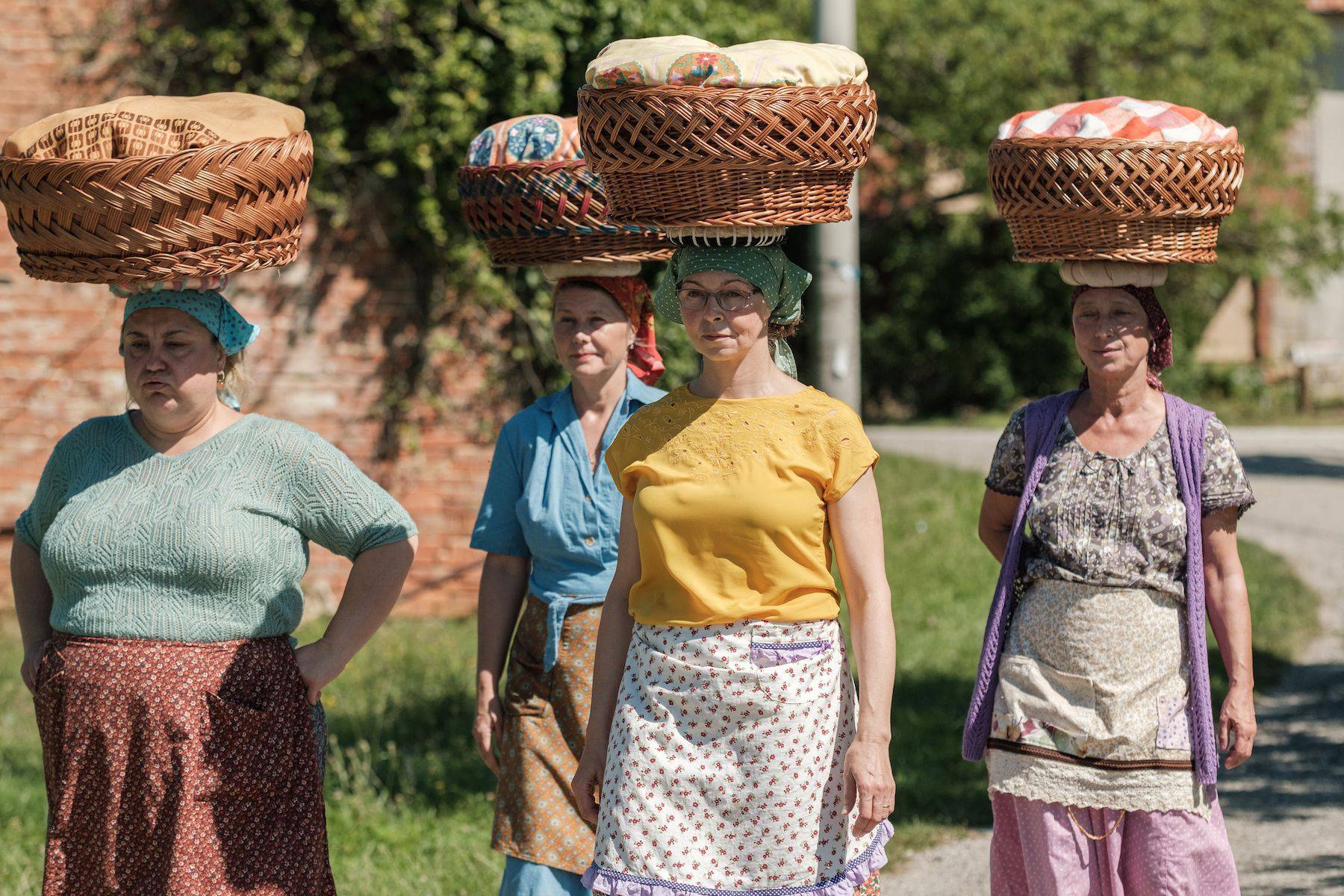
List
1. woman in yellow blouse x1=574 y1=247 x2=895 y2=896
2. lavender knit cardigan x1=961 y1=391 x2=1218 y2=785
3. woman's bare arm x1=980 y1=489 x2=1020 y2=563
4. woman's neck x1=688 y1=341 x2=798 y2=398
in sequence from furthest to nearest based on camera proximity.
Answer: woman's bare arm x1=980 y1=489 x2=1020 y2=563
lavender knit cardigan x1=961 y1=391 x2=1218 y2=785
woman's neck x1=688 y1=341 x2=798 y2=398
woman in yellow blouse x1=574 y1=247 x2=895 y2=896

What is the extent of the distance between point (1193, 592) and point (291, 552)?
205cm

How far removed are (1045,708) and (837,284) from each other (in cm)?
271

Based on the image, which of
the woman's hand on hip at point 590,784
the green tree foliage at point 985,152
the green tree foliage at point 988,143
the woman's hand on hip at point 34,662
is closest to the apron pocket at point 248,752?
the woman's hand on hip at point 34,662

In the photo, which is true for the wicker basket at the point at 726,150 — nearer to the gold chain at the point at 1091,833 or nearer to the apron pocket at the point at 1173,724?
the apron pocket at the point at 1173,724

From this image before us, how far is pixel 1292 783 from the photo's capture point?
618 centimetres

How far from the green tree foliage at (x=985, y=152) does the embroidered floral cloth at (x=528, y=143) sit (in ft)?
53.3

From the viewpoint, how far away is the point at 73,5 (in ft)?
25.8

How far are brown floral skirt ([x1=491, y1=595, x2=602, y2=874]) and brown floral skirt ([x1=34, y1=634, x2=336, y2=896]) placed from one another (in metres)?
0.58

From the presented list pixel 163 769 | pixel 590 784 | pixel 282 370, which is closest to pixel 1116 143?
pixel 590 784

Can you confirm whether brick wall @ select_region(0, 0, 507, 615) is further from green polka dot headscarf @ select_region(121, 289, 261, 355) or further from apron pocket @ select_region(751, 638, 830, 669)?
apron pocket @ select_region(751, 638, 830, 669)

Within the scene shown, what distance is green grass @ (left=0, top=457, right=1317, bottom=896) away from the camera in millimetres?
5223

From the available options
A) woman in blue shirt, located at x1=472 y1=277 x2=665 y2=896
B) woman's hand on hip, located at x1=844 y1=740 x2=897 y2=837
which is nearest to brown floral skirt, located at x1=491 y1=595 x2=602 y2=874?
woman in blue shirt, located at x1=472 y1=277 x2=665 y2=896

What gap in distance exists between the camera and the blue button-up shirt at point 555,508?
3.81 meters

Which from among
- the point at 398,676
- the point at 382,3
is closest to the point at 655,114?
the point at 398,676
